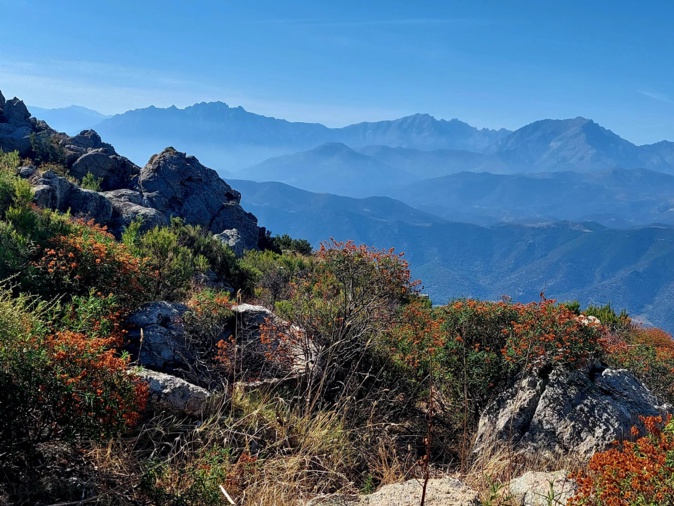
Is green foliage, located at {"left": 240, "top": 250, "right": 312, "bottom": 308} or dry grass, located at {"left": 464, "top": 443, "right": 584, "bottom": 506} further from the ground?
green foliage, located at {"left": 240, "top": 250, "right": 312, "bottom": 308}

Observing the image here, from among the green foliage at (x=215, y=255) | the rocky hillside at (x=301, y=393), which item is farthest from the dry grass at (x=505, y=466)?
the green foliage at (x=215, y=255)

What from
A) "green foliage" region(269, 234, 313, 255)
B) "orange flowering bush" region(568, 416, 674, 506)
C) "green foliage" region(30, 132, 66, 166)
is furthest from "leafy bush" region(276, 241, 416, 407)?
"green foliage" region(30, 132, 66, 166)

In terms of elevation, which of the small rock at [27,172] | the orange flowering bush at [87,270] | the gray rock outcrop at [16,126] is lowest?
the orange flowering bush at [87,270]

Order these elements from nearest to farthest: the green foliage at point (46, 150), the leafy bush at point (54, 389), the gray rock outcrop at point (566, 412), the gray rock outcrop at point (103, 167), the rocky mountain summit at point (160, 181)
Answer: the leafy bush at point (54, 389)
the gray rock outcrop at point (566, 412)
the rocky mountain summit at point (160, 181)
the gray rock outcrop at point (103, 167)
the green foliage at point (46, 150)

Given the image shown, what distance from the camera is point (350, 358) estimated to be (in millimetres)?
6000

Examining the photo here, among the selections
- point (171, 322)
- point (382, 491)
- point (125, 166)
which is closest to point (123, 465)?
point (382, 491)

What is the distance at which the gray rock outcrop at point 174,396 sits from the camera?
14.3ft

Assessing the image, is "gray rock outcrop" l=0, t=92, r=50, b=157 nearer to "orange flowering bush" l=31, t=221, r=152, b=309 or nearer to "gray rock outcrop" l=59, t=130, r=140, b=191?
"gray rock outcrop" l=59, t=130, r=140, b=191

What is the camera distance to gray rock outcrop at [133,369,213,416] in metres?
4.37

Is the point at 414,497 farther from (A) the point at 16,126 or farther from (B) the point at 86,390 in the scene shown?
(A) the point at 16,126

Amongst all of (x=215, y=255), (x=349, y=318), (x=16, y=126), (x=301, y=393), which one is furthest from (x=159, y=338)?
(x=16, y=126)

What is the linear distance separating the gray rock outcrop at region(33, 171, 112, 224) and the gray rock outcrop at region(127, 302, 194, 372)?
1093 cm

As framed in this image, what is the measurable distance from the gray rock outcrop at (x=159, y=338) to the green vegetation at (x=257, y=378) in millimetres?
116

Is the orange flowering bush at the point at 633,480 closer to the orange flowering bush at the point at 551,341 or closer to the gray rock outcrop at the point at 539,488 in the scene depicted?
the gray rock outcrop at the point at 539,488
